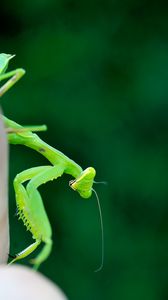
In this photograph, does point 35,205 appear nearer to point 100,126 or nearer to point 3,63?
point 3,63

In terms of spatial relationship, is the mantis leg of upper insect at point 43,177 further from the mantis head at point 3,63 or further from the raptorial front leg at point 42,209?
the mantis head at point 3,63

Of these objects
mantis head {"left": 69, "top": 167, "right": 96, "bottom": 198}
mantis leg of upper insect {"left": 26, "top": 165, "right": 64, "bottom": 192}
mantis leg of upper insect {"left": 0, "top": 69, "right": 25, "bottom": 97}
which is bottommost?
mantis head {"left": 69, "top": 167, "right": 96, "bottom": 198}

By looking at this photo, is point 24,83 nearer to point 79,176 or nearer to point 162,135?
point 162,135

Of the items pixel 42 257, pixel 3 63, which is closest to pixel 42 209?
pixel 42 257

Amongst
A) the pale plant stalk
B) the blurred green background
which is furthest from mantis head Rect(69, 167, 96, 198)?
the blurred green background

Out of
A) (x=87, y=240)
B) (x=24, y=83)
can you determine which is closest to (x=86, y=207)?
(x=87, y=240)

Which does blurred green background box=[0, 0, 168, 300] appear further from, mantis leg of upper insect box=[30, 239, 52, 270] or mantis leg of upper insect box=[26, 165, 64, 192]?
mantis leg of upper insect box=[30, 239, 52, 270]
